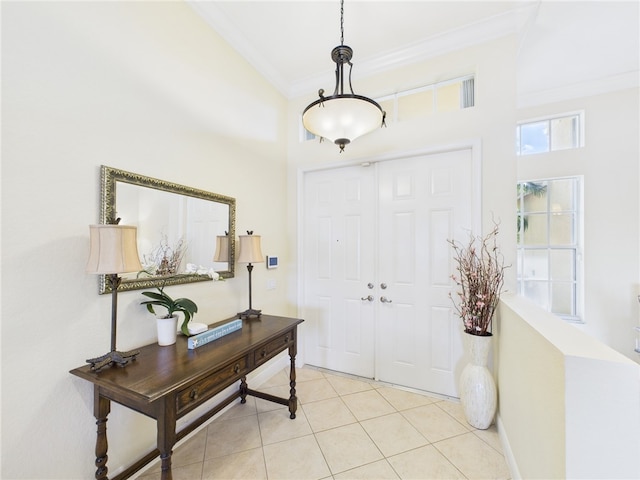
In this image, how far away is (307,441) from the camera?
6.27ft

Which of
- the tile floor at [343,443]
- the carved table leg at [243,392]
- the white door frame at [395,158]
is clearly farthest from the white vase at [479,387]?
the carved table leg at [243,392]

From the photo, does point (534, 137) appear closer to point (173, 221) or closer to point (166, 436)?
point (173, 221)

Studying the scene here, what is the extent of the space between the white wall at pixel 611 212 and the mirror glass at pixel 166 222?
4.12 m

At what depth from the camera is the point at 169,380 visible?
48.4 inches

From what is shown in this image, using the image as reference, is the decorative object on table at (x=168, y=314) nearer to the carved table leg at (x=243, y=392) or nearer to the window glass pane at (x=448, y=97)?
the carved table leg at (x=243, y=392)

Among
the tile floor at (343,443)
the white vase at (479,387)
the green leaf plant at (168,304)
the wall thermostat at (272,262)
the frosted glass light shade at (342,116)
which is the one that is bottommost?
the tile floor at (343,443)

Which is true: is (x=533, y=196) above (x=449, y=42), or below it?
below

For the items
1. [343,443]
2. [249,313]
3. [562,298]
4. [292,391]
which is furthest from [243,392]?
[562,298]

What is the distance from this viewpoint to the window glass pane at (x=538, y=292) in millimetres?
3441

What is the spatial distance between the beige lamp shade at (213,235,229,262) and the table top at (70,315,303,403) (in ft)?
2.14

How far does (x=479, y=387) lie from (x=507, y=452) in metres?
0.38

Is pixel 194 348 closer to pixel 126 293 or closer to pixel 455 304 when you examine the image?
pixel 126 293

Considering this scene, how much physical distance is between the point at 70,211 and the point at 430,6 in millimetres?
2866

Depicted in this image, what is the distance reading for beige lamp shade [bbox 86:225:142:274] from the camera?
48.7 inches
